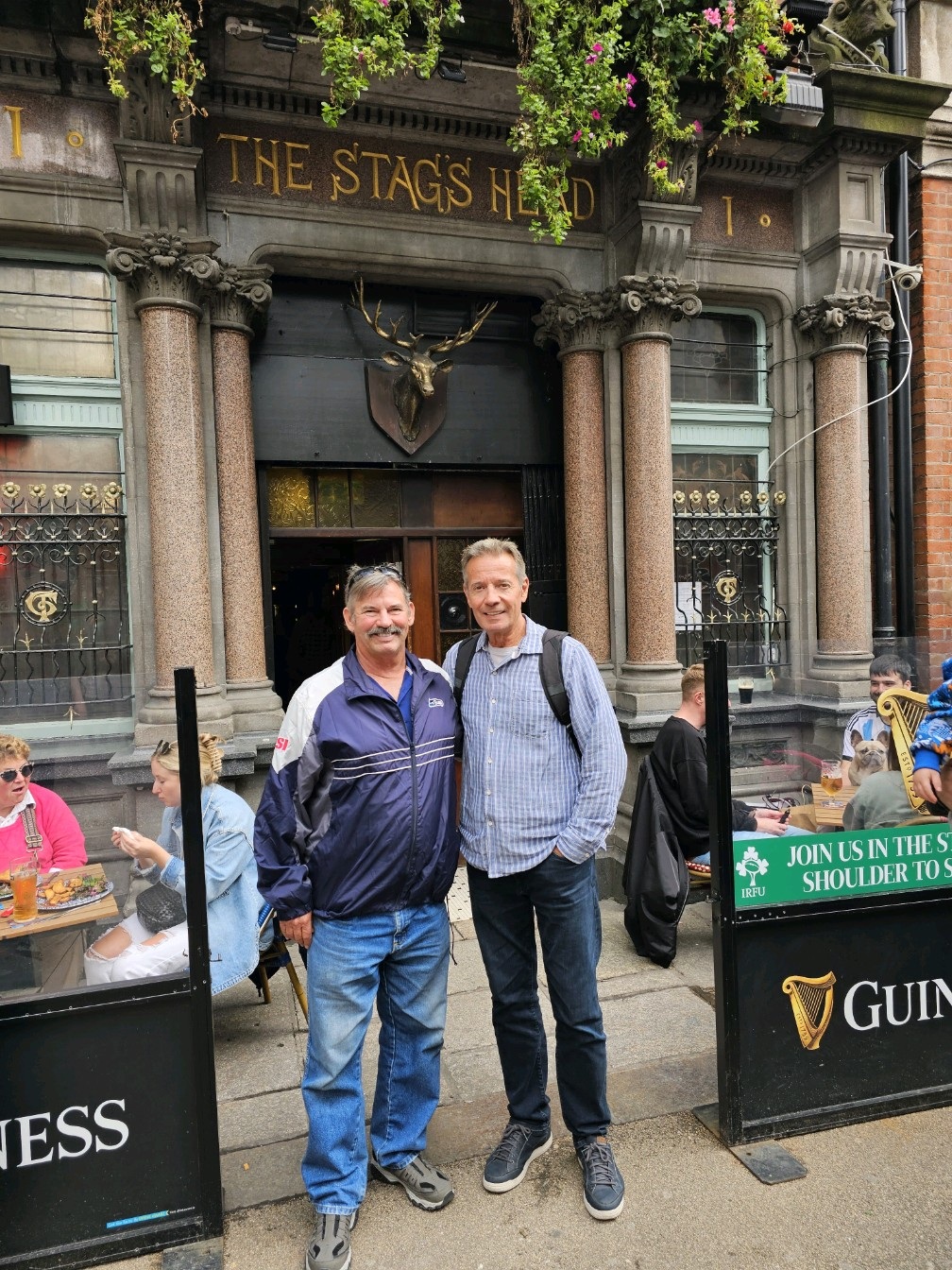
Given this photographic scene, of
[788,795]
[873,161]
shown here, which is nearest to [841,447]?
[873,161]

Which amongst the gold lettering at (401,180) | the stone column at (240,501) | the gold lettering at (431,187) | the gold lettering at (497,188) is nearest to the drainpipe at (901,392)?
the gold lettering at (497,188)

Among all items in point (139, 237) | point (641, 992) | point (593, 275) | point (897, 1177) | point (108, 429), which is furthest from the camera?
point (593, 275)

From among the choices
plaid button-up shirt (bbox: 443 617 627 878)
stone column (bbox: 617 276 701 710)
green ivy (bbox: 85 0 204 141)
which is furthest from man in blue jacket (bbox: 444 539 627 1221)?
green ivy (bbox: 85 0 204 141)

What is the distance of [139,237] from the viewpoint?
498 centimetres

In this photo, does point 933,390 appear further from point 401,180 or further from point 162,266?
point 162,266

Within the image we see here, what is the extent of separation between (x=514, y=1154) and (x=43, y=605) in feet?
14.0

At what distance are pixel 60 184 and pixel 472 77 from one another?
275 cm

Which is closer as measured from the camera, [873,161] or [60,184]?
[60,184]

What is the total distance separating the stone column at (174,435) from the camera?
5.03 m

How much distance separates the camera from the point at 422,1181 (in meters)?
2.79

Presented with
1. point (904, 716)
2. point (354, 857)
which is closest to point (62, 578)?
point (354, 857)

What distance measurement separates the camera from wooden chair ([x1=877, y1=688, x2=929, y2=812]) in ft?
10.6

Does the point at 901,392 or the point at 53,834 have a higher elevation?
the point at 901,392

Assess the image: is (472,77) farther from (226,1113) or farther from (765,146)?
(226,1113)
